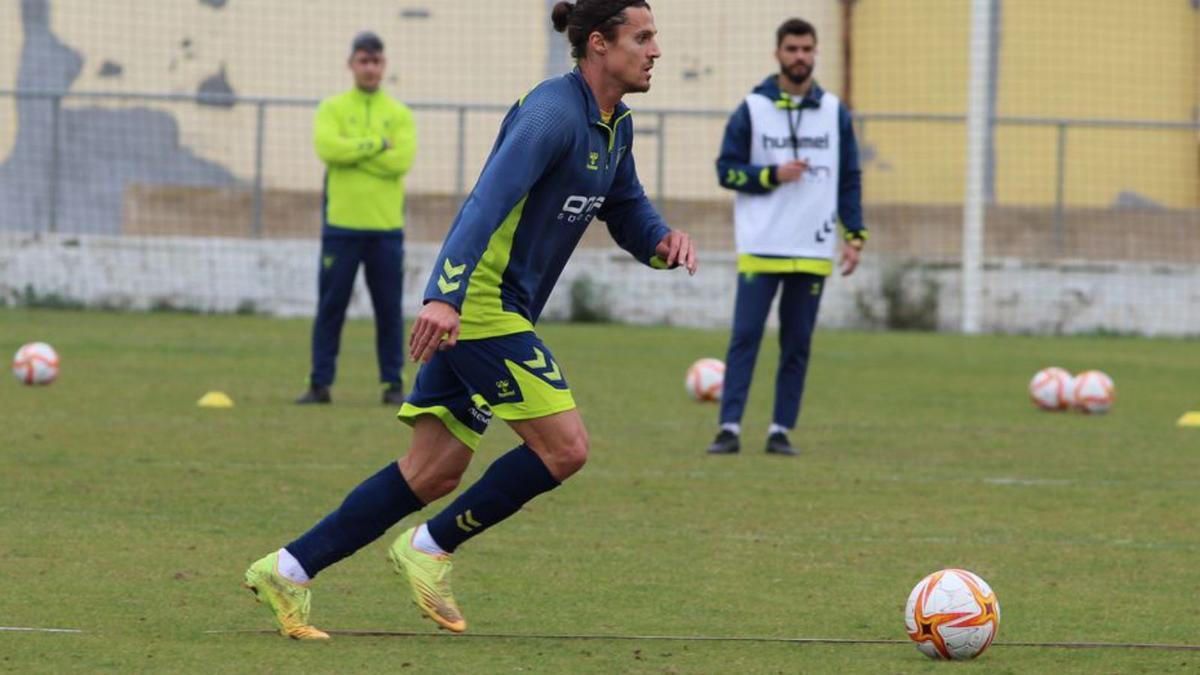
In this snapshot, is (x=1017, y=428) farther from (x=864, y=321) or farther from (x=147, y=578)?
(x=864, y=321)

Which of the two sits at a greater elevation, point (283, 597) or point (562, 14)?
point (562, 14)

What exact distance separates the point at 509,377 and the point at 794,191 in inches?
222

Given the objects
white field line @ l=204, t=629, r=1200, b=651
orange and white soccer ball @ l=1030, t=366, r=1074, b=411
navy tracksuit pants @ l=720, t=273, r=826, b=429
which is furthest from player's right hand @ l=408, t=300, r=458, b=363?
orange and white soccer ball @ l=1030, t=366, r=1074, b=411

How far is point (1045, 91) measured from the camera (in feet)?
84.0

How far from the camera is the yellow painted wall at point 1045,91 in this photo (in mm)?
24109

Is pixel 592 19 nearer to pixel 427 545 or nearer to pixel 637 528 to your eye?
pixel 427 545

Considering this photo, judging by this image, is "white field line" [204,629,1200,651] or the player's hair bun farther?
the player's hair bun

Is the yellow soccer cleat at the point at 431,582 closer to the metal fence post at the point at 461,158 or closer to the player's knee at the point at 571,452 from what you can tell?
the player's knee at the point at 571,452

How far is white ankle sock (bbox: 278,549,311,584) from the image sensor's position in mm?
6387

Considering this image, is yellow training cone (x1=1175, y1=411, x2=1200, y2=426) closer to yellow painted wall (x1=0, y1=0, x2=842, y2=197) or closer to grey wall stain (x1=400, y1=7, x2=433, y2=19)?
yellow painted wall (x1=0, y1=0, x2=842, y2=197)

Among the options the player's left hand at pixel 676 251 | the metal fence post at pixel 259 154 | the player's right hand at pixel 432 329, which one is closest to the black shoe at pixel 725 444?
the player's left hand at pixel 676 251

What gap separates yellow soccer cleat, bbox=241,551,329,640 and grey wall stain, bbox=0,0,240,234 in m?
17.8

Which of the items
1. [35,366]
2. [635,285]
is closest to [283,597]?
[35,366]

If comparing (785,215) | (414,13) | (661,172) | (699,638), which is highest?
(414,13)
